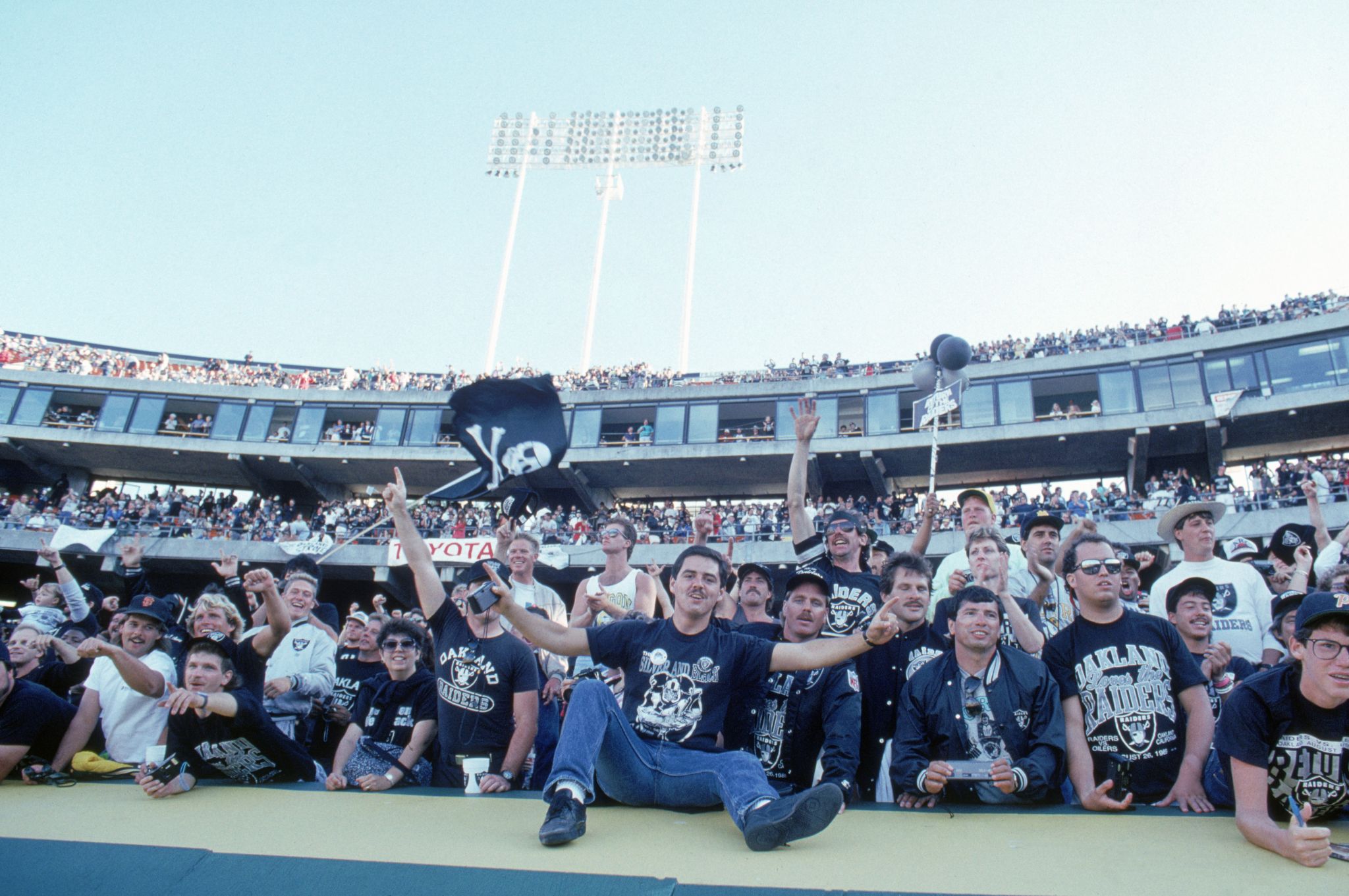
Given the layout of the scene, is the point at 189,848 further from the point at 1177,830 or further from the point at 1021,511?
the point at 1021,511

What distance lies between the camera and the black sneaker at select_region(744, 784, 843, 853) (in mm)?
2801

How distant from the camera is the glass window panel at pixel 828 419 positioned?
2864cm

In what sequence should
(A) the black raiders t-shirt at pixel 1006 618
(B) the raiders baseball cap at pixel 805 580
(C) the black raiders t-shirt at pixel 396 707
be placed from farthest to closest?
(C) the black raiders t-shirt at pixel 396 707 → (B) the raiders baseball cap at pixel 805 580 → (A) the black raiders t-shirt at pixel 1006 618

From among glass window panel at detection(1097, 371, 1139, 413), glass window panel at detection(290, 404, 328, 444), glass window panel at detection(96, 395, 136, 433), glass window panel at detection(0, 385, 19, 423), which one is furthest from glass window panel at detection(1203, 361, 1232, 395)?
glass window panel at detection(0, 385, 19, 423)

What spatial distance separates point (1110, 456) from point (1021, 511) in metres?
8.70

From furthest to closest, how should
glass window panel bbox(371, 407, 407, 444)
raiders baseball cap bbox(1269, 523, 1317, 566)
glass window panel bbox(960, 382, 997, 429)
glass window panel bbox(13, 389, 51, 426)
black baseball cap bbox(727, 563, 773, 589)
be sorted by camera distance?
1. glass window panel bbox(371, 407, 407, 444)
2. glass window panel bbox(13, 389, 51, 426)
3. glass window panel bbox(960, 382, 997, 429)
4. raiders baseball cap bbox(1269, 523, 1317, 566)
5. black baseball cap bbox(727, 563, 773, 589)

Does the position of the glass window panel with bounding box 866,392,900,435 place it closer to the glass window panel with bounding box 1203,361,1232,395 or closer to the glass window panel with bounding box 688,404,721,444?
the glass window panel with bounding box 688,404,721,444

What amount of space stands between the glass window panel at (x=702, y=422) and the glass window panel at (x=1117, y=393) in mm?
12817

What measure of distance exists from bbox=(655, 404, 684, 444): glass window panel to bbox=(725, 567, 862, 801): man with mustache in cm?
2580

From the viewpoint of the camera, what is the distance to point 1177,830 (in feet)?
9.80

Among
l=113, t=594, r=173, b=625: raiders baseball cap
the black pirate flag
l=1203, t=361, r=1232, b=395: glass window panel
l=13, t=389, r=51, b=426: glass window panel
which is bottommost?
l=113, t=594, r=173, b=625: raiders baseball cap

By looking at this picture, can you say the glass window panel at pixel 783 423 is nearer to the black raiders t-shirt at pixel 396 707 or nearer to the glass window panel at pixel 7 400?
the black raiders t-shirt at pixel 396 707

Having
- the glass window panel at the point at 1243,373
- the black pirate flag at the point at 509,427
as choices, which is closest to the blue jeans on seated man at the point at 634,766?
the black pirate flag at the point at 509,427

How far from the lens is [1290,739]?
121 inches
